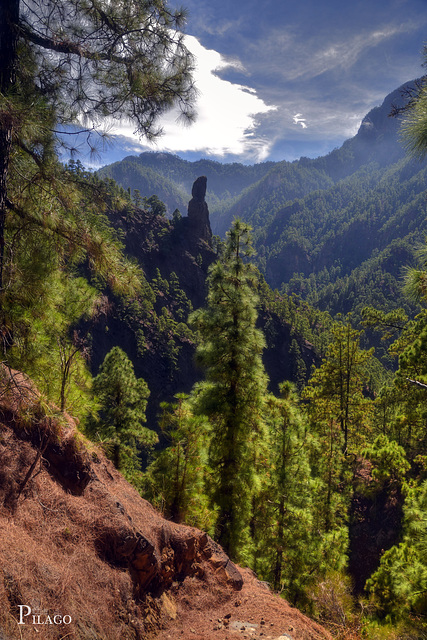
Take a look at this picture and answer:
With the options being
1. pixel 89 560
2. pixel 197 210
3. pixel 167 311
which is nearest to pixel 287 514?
pixel 89 560

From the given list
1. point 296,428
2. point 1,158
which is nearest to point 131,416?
point 296,428

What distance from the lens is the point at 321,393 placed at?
17.6 m

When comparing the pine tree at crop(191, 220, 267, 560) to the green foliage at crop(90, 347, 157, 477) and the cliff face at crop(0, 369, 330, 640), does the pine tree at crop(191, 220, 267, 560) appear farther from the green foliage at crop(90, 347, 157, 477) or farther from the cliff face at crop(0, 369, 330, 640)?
the green foliage at crop(90, 347, 157, 477)

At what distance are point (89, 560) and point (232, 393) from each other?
505 centimetres

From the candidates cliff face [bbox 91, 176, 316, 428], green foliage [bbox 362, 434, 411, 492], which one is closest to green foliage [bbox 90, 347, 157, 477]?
green foliage [bbox 362, 434, 411, 492]

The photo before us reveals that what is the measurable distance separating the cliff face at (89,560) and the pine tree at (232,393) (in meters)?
2.52

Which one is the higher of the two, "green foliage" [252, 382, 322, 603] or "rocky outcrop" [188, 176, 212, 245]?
"rocky outcrop" [188, 176, 212, 245]

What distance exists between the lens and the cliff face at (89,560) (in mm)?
2842

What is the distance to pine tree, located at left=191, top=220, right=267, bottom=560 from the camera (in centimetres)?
791

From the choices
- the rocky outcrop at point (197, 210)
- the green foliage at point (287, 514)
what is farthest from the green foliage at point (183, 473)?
the rocky outcrop at point (197, 210)

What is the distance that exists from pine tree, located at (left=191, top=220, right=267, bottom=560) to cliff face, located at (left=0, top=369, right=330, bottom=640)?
2.52 m

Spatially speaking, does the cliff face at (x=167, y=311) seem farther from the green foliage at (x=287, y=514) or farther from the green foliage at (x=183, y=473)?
the green foliage at (x=183, y=473)

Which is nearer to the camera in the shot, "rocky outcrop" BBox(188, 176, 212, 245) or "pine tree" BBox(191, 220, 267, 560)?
"pine tree" BBox(191, 220, 267, 560)

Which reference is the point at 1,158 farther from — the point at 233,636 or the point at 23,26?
the point at 233,636
